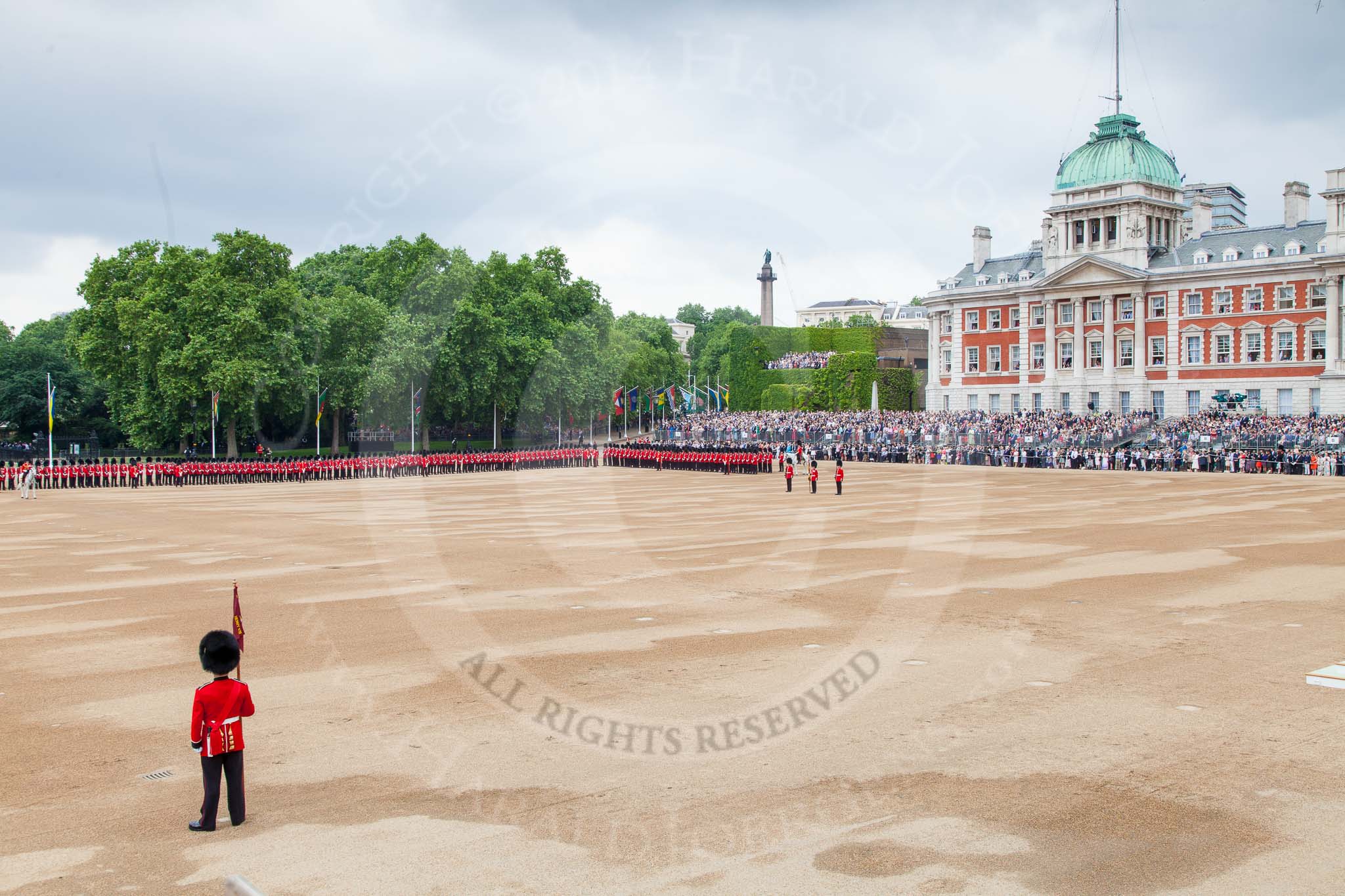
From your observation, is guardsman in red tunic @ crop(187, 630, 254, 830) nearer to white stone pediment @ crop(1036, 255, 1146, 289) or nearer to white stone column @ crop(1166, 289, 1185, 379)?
white stone column @ crop(1166, 289, 1185, 379)

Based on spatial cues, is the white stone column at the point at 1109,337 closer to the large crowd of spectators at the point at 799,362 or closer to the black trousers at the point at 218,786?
the large crowd of spectators at the point at 799,362

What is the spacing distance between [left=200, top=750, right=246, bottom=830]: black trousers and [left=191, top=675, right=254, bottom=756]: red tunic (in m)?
0.05

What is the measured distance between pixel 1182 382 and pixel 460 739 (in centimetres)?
7615

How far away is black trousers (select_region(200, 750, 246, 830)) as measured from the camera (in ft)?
24.5

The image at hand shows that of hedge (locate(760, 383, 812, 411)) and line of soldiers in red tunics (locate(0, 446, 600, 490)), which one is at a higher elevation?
hedge (locate(760, 383, 812, 411))

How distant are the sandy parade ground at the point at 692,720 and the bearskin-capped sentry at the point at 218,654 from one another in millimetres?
1049

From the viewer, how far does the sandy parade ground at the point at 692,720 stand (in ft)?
23.0

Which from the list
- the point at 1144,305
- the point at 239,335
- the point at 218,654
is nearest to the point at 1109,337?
the point at 1144,305

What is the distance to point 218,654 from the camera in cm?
773

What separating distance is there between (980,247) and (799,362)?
18074 millimetres

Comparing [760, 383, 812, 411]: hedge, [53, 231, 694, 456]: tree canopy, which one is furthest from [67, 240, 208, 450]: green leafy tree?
[760, 383, 812, 411]: hedge

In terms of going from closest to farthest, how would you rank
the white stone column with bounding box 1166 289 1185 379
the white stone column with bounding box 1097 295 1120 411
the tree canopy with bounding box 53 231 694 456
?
the tree canopy with bounding box 53 231 694 456, the white stone column with bounding box 1166 289 1185 379, the white stone column with bounding box 1097 295 1120 411

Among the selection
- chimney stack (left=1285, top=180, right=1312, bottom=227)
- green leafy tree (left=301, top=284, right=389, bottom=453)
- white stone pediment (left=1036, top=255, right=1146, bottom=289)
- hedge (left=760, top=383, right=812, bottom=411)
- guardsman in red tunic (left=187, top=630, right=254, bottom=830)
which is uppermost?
chimney stack (left=1285, top=180, right=1312, bottom=227)

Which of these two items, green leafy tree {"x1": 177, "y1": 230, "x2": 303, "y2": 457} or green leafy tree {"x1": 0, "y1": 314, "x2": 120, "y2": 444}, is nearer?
green leafy tree {"x1": 177, "y1": 230, "x2": 303, "y2": 457}
